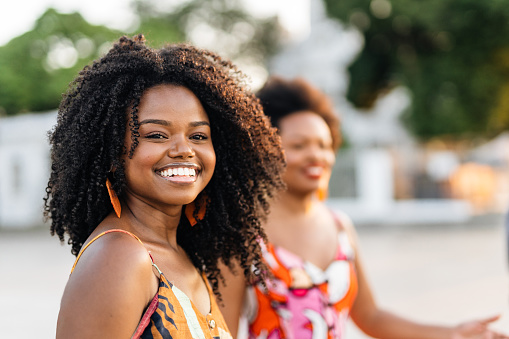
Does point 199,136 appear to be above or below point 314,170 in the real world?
above

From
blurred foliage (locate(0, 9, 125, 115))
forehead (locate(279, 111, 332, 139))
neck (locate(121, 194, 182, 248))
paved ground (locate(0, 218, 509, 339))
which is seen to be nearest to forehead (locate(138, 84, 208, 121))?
neck (locate(121, 194, 182, 248))

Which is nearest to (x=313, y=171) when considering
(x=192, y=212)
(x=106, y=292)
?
(x=192, y=212)

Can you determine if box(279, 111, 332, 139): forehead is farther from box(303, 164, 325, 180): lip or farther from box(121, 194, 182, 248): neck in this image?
box(121, 194, 182, 248): neck

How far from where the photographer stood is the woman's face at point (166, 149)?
1477 mm

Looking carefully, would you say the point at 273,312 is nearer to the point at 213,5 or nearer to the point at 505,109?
the point at 505,109

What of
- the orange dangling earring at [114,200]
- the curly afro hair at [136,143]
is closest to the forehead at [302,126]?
the curly afro hair at [136,143]

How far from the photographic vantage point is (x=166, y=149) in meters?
1.48

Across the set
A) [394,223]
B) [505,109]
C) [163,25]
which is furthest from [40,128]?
[505,109]

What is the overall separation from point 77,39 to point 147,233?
26540 mm

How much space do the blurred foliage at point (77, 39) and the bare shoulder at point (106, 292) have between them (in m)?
21.8

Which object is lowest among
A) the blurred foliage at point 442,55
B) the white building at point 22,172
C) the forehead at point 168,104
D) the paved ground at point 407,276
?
the paved ground at point 407,276

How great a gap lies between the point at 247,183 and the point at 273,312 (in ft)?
2.06

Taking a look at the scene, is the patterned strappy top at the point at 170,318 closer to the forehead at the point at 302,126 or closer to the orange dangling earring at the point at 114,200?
the orange dangling earring at the point at 114,200

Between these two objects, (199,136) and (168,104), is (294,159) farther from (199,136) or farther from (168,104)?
(168,104)
